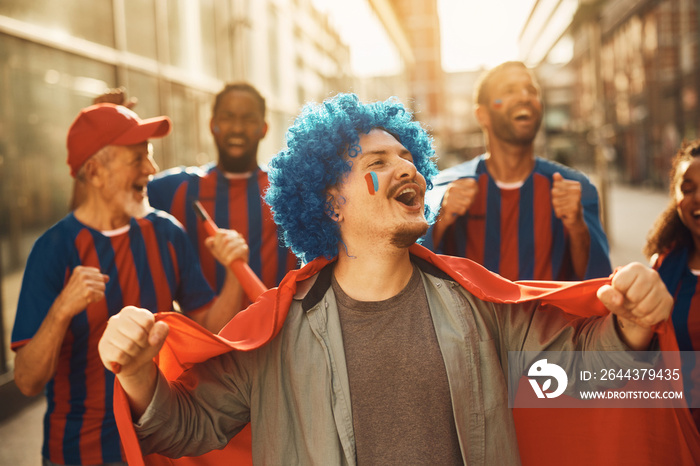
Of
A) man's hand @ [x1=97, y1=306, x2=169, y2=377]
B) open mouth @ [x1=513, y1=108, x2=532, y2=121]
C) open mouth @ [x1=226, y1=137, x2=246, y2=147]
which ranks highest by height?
open mouth @ [x1=513, y1=108, x2=532, y2=121]

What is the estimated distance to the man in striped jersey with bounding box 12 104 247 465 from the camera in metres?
2.62

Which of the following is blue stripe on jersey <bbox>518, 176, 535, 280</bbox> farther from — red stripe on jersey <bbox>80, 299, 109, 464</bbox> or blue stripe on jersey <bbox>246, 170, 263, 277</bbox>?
red stripe on jersey <bbox>80, 299, 109, 464</bbox>

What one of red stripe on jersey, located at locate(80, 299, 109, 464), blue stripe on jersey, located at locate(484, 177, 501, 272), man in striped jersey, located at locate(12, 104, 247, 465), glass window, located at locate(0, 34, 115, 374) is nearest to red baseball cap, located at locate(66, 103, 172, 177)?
man in striped jersey, located at locate(12, 104, 247, 465)

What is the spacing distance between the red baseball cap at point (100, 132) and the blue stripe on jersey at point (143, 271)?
0.40m

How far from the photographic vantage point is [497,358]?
207 centimetres

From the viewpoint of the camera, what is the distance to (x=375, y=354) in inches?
81.2

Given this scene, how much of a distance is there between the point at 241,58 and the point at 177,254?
9865 mm

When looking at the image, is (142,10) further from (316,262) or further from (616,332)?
(616,332)

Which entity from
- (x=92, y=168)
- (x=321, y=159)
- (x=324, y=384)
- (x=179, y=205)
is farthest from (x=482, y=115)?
(x=324, y=384)

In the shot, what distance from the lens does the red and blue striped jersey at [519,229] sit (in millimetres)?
3682

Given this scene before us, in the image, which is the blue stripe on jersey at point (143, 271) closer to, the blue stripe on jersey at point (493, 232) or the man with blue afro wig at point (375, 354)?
the man with blue afro wig at point (375, 354)

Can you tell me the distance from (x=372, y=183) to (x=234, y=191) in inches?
86.6

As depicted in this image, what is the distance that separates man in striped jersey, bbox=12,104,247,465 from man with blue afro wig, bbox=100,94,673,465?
0.78m

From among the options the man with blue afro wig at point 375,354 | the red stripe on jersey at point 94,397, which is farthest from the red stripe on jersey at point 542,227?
the red stripe on jersey at point 94,397
